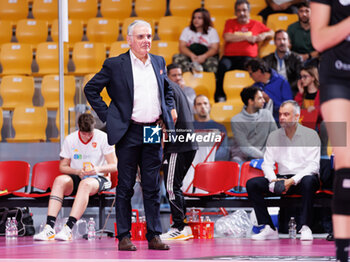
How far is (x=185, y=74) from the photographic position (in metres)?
8.14

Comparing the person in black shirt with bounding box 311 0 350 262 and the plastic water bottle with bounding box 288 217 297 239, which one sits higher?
the person in black shirt with bounding box 311 0 350 262

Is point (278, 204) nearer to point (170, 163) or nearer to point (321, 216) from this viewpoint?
point (321, 216)

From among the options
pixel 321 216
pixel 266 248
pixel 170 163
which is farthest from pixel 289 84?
pixel 266 248

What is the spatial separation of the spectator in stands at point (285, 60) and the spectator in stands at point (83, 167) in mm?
2725

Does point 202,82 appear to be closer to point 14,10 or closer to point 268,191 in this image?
point 268,191

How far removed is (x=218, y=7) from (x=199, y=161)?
11.7 ft

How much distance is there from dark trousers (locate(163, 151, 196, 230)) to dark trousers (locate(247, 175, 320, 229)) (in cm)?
69

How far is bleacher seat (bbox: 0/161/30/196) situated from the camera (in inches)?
272

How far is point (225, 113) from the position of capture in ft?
23.3

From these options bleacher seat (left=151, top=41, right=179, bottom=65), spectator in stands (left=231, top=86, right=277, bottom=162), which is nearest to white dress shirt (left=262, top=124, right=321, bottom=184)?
spectator in stands (left=231, top=86, right=277, bottom=162)

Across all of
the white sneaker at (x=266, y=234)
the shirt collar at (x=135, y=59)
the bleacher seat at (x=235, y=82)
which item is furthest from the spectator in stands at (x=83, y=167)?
the bleacher seat at (x=235, y=82)

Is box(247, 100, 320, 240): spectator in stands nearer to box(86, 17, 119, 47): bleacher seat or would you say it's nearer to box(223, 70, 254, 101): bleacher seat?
box(223, 70, 254, 101): bleacher seat

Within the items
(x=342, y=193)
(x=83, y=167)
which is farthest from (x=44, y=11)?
(x=342, y=193)

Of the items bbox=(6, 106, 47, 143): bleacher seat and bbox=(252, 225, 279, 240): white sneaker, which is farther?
bbox=(6, 106, 47, 143): bleacher seat
